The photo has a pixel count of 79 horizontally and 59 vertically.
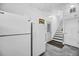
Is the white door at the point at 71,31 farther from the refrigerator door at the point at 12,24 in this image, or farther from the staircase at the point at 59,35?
the refrigerator door at the point at 12,24

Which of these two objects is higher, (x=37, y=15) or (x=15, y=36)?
(x=37, y=15)

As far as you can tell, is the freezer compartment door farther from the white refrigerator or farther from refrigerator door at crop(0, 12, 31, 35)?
refrigerator door at crop(0, 12, 31, 35)

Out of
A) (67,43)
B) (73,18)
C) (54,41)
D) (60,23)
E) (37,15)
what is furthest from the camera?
(54,41)

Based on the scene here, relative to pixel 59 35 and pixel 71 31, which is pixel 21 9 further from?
pixel 59 35

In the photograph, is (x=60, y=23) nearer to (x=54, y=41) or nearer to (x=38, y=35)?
(x=54, y=41)

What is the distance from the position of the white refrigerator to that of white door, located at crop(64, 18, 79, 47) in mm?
2485

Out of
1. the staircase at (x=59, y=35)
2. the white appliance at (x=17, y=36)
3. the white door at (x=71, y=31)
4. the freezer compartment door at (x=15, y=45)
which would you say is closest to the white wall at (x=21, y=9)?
the white appliance at (x=17, y=36)

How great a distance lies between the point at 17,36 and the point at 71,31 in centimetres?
290

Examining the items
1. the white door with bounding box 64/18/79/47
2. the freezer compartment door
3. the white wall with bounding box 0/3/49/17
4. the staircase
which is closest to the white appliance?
the freezer compartment door

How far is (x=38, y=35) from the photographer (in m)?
2.12

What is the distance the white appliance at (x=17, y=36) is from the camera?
4.00ft

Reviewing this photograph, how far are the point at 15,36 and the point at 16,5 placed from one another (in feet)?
3.05

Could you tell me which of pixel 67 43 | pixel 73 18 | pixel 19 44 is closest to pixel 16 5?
pixel 19 44

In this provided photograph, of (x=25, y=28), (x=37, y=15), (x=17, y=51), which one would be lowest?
(x=17, y=51)
